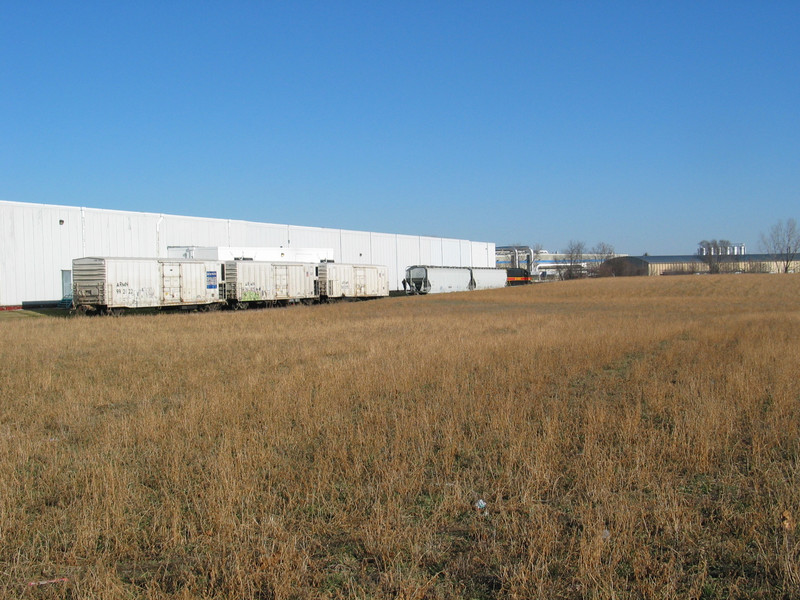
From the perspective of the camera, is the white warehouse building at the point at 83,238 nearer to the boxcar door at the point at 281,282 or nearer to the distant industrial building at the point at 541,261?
the boxcar door at the point at 281,282

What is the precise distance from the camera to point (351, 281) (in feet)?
175

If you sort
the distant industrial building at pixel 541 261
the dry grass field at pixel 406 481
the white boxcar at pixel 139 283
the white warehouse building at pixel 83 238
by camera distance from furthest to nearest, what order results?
the distant industrial building at pixel 541 261
the white warehouse building at pixel 83 238
the white boxcar at pixel 139 283
the dry grass field at pixel 406 481

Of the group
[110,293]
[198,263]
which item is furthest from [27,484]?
[198,263]

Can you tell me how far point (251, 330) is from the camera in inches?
945

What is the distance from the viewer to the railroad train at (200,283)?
35.1 m

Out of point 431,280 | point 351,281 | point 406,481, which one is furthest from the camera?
point 431,280

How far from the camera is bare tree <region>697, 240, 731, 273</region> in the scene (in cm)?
11956

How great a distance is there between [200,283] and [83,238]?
11.9 metres

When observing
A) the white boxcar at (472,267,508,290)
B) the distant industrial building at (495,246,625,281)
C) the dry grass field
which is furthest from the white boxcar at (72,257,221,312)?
the distant industrial building at (495,246,625,281)

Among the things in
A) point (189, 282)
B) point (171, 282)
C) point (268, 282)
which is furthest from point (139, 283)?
point (268, 282)

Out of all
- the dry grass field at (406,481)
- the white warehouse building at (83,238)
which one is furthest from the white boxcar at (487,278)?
the dry grass field at (406,481)

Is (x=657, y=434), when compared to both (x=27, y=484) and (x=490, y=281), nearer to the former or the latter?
(x=27, y=484)

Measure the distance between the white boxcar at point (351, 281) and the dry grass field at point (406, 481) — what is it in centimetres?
3715

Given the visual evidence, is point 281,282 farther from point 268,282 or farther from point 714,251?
point 714,251
